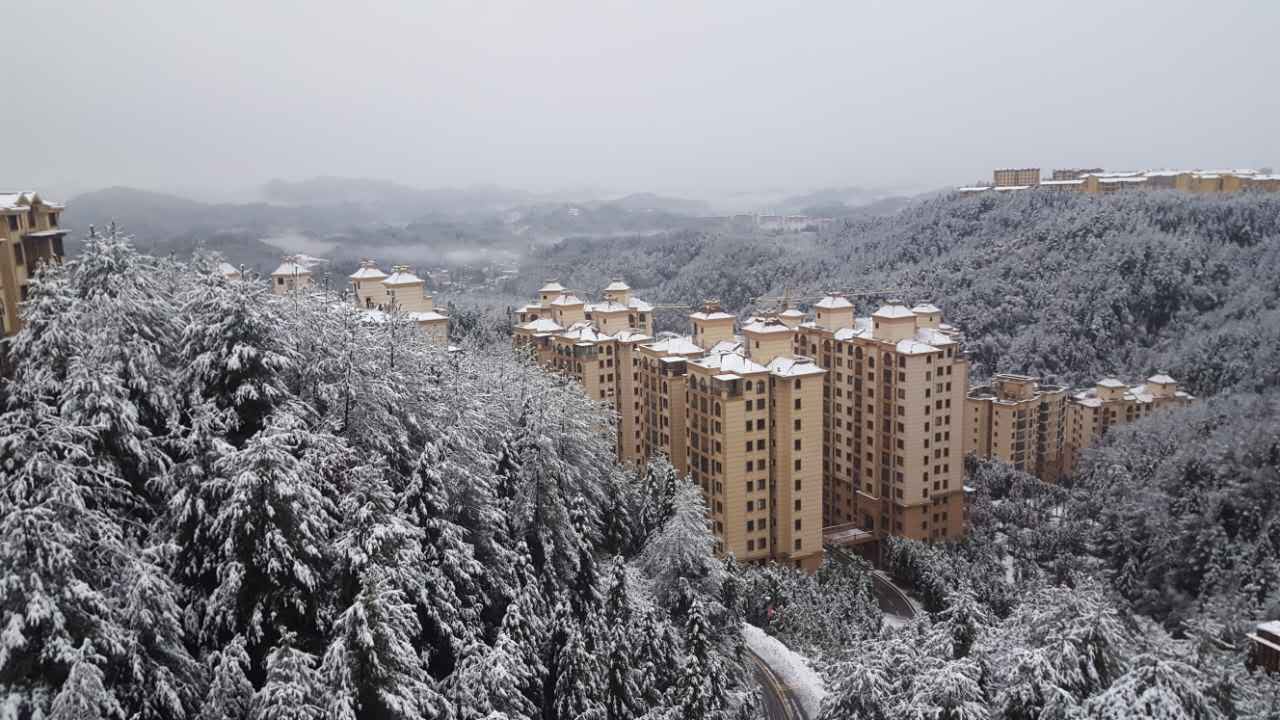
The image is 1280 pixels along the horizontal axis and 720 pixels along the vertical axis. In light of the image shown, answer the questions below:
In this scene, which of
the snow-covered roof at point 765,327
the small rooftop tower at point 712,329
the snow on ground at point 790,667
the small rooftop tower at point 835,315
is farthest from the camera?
the small rooftop tower at point 835,315

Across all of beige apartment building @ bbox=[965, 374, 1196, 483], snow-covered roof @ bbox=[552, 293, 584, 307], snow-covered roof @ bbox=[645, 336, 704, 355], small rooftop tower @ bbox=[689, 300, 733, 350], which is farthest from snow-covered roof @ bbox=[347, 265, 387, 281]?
beige apartment building @ bbox=[965, 374, 1196, 483]

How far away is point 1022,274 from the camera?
276 feet

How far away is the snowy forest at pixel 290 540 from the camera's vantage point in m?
10.6

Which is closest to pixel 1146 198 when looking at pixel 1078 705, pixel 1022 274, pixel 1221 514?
pixel 1022 274

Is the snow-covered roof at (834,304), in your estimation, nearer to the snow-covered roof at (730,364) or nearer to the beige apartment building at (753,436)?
the beige apartment building at (753,436)

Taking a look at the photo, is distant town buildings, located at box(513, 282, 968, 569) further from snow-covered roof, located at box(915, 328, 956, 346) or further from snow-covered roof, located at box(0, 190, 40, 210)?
snow-covered roof, located at box(0, 190, 40, 210)

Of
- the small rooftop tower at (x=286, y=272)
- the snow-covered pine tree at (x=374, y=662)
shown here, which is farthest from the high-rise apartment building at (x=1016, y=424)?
the snow-covered pine tree at (x=374, y=662)

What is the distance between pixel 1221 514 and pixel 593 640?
112 feet

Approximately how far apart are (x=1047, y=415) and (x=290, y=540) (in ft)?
182

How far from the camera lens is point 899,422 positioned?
39.8 metres

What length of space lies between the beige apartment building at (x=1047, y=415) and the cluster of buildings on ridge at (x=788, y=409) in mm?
14157

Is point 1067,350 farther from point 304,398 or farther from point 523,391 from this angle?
point 304,398

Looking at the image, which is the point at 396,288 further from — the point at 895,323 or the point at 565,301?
the point at 895,323

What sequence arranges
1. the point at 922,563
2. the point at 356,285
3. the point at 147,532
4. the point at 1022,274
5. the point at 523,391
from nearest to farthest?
1. the point at 147,532
2. the point at 523,391
3. the point at 922,563
4. the point at 356,285
5. the point at 1022,274
